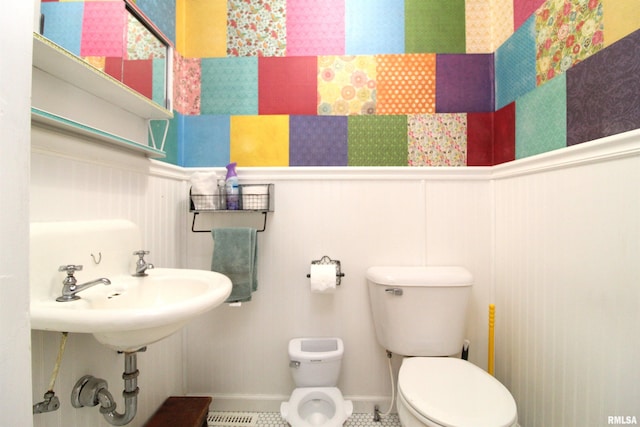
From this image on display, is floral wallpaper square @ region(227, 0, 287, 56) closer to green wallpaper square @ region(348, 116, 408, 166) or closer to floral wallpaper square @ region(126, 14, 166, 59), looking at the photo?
floral wallpaper square @ region(126, 14, 166, 59)

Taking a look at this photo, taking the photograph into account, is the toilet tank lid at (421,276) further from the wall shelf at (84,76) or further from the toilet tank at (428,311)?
the wall shelf at (84,76)

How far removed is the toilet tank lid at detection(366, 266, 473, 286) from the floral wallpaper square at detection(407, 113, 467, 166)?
0.57 m

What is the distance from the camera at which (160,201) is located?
1.28 m

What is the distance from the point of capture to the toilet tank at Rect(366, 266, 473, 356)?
4.06 feet

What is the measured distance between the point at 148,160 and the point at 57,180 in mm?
396

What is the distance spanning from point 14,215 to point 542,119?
63.5 inches

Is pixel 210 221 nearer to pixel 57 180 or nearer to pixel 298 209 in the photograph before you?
pixel 298 209

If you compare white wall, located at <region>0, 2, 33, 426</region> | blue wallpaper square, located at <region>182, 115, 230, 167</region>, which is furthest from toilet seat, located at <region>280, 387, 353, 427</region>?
blue wallpaper square, located at <region>182, 115, 230, 167</region>

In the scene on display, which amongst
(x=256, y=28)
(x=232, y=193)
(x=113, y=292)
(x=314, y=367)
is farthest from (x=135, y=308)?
(x=256, y=28)

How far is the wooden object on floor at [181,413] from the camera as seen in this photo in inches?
45.5

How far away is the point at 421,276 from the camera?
126 cm

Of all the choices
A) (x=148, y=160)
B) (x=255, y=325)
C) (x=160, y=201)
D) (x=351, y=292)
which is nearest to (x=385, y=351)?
(x=351, y=292)

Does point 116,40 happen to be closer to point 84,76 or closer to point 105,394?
point 84,76

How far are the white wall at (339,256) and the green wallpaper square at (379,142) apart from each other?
0.23 feet
